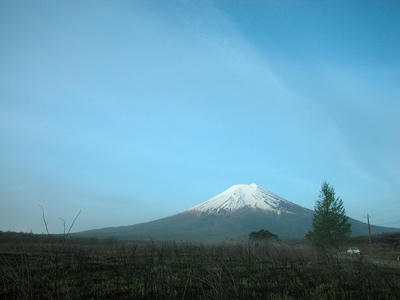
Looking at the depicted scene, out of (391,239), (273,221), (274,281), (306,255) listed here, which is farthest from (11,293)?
(273,221)

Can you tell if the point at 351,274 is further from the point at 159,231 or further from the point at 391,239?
the point at 159,231

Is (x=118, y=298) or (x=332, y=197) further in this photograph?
(x=332, y=197)

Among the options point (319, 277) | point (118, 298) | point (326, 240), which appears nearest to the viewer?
point (118, 298)

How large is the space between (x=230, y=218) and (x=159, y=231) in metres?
60.2

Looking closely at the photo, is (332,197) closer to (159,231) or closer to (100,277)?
(100,277)

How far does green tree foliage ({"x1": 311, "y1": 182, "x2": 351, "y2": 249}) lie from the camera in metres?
30.4

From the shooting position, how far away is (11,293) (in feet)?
22.0

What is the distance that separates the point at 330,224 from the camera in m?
31.1

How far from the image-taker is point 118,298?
6.70m

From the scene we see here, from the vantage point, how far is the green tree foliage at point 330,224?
30.4m

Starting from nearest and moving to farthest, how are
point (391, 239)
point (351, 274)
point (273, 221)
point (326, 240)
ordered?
point (351, 274), point (326, 240), point (391, 239), point (273, 221)

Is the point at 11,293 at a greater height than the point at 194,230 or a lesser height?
greater

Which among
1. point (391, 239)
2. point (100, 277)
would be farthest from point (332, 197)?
point (100, 277)

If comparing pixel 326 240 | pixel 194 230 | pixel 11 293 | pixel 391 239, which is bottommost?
pixel 194 230
